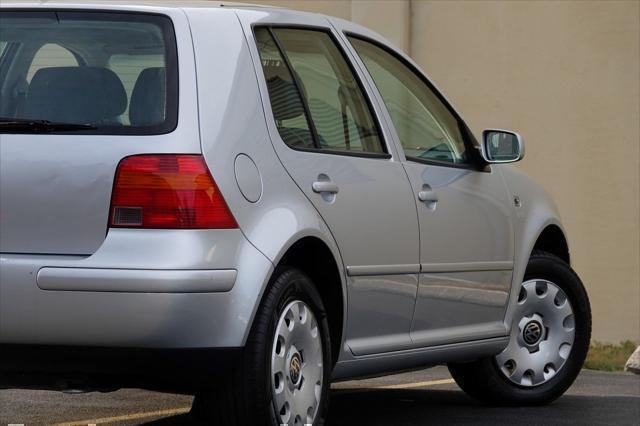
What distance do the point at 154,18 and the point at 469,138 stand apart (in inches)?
92.9

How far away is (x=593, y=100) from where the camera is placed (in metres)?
13.0

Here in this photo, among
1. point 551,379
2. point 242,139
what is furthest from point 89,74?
point 551,379

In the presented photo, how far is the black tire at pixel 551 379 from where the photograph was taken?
7.93m

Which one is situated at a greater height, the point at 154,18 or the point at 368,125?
the point at 154,18

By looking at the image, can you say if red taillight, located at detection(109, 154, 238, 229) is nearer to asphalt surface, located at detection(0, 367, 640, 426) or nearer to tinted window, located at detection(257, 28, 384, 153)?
tinted window, located at detection(257, 28, 384, 153)

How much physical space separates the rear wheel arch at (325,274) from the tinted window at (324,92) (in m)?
0.44

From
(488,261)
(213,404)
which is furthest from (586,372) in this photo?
(213,404)

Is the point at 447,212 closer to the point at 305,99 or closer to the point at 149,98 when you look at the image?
the point at 305,99

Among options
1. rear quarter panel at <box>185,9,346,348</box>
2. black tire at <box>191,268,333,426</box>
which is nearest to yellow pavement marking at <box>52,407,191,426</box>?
black tire at <box>191,268,333,426</box>

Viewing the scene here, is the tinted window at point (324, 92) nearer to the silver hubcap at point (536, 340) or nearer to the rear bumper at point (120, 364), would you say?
the rear bumper at point (120, 364)

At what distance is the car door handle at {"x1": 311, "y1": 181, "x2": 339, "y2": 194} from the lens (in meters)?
5.94

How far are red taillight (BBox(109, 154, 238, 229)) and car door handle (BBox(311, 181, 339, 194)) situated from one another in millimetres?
741

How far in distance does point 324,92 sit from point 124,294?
1.61m

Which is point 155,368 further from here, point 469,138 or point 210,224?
point 469,138
